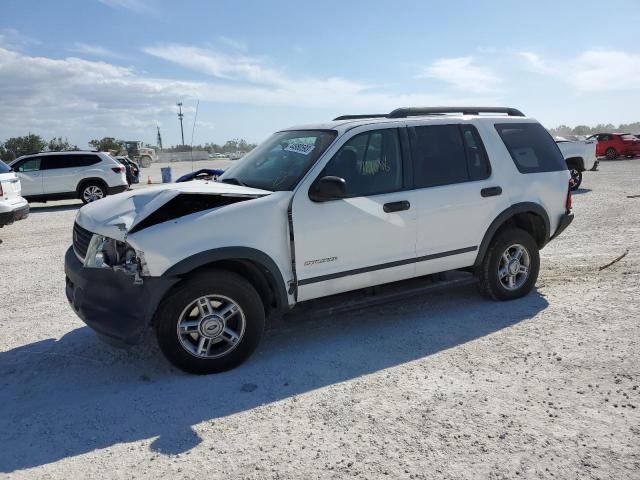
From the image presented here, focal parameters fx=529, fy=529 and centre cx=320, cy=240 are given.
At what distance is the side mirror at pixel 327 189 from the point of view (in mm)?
4145

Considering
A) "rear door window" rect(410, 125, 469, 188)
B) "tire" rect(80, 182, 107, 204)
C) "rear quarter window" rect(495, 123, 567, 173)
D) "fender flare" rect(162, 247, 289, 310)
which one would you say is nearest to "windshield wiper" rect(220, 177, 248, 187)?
"fender flare" rect(162, 247, 289, 310)

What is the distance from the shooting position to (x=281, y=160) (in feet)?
15.7

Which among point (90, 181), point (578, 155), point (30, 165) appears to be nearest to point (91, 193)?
point (90, 181)

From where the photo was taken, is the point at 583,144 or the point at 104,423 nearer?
the point at 104,423

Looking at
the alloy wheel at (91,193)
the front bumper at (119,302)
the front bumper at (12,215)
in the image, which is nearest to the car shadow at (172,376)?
the front bumper at (119,302)

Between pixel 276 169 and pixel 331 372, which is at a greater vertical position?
pixel 276 169

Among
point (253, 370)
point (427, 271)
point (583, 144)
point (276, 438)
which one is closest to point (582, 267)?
point (427, 271)

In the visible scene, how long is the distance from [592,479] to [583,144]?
15.3 m

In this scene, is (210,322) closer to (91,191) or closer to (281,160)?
(281,160)

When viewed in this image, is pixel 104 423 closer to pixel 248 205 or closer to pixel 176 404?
pixel 176 404

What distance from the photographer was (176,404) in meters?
3.64

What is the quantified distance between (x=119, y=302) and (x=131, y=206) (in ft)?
2.59

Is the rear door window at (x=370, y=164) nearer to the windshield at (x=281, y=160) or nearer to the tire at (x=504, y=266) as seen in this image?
the windshield at (x=281, y=160)

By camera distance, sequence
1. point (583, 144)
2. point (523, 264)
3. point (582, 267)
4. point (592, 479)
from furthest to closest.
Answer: point (583, 144)
point (582, 267)
point (523, 264)
point (592, 479)
